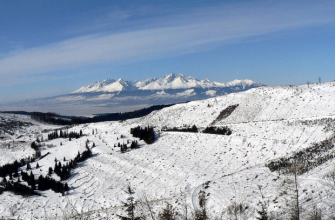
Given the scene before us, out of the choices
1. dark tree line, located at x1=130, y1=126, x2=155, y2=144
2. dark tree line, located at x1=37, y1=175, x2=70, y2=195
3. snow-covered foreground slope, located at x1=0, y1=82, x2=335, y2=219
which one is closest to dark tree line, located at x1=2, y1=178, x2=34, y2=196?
snow-covered foreground slope, located at x1=0, y1=82, x2=335, y2=219

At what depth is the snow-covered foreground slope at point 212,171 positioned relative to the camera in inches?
910

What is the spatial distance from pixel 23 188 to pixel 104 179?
562 inches

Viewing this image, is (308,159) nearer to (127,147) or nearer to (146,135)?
(127,147)

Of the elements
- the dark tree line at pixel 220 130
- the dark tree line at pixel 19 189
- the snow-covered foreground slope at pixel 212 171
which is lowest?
the dark tree line at pixel 19 189

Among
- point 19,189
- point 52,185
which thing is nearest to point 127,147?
point 52,185

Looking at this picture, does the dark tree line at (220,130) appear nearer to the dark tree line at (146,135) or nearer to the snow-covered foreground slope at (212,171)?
the snow-covered foreground slope at (212,171)

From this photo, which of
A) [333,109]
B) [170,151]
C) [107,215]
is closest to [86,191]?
[107,215]

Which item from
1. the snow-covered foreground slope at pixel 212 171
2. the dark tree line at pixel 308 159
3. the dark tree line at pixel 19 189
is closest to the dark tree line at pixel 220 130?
the snow-covered foreground slope at pixel 212 171

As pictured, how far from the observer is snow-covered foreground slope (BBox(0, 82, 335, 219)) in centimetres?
2312

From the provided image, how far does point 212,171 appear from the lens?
42.1m

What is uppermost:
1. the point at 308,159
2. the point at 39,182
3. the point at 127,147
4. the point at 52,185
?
the point at 308,159

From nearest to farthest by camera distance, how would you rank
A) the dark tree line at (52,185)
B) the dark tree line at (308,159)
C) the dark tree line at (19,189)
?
the dark tree line at (308,159) → the dark tree line at (19,189) → the dark tree line at (52,185)

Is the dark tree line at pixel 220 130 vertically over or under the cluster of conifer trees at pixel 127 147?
over

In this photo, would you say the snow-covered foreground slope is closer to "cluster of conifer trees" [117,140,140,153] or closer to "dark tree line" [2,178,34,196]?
"dark tree line" [2,178,34,196]
